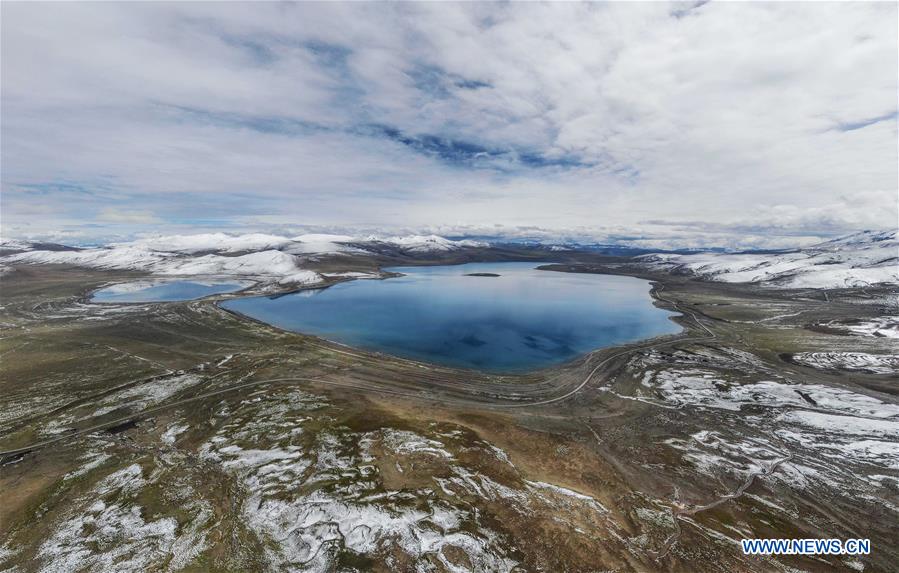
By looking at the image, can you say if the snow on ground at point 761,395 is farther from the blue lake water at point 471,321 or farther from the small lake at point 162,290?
the small lake at point 162,290

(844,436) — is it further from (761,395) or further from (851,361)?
(851,361)

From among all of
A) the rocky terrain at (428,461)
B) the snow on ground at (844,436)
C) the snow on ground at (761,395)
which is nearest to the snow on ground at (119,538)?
the rocky terrain at (428,461)

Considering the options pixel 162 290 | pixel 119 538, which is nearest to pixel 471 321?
pixel 119 538

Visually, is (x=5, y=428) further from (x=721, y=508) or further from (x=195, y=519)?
(x=721, y=508)

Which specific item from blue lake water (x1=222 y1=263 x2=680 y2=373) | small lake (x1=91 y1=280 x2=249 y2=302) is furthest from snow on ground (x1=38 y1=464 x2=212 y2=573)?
small lake (x1=91 y1=280 x2=249 y2=302)

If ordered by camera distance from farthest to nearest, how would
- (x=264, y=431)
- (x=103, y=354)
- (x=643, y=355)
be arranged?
(x=643, y=355) → (x=103, y=354) → (x=264, y=431)

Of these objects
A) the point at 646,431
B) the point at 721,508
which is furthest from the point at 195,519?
the point at 646,431
